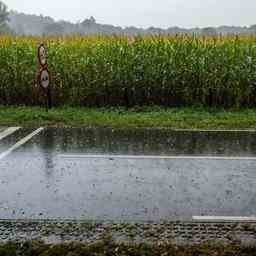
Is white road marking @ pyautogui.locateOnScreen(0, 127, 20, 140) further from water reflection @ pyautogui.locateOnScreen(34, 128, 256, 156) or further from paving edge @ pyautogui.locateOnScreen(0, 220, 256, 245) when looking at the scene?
paving edge @ pyautogui.locateOnScreen(0, 220, 256, 245)

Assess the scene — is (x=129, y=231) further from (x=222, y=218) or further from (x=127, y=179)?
(x=127, y=179)

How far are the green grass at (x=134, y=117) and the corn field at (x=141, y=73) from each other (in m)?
0.88

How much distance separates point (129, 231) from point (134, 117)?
21.4 ft

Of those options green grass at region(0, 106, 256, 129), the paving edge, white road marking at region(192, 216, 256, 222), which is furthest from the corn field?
the paving edge

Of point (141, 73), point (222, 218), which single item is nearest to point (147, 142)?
point (222, 218)

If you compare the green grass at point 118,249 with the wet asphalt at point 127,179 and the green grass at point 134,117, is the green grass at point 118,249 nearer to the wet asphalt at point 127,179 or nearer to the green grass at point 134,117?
the wet asphalt at point 127,179

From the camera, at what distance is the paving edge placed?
491 centimetres

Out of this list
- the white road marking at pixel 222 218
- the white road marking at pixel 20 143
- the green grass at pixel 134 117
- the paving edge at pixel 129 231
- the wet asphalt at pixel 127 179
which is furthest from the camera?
the green grass at pixel 134 117

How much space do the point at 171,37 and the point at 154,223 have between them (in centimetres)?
965

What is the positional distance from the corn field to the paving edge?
833 centimetres

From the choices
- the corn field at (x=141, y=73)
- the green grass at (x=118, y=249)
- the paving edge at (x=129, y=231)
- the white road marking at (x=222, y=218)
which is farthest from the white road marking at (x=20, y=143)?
the white road marking at (x=222, y=218)

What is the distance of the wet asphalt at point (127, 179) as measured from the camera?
5820 mm

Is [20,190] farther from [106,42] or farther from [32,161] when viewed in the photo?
[106,42]

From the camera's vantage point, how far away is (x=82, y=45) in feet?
46.8
